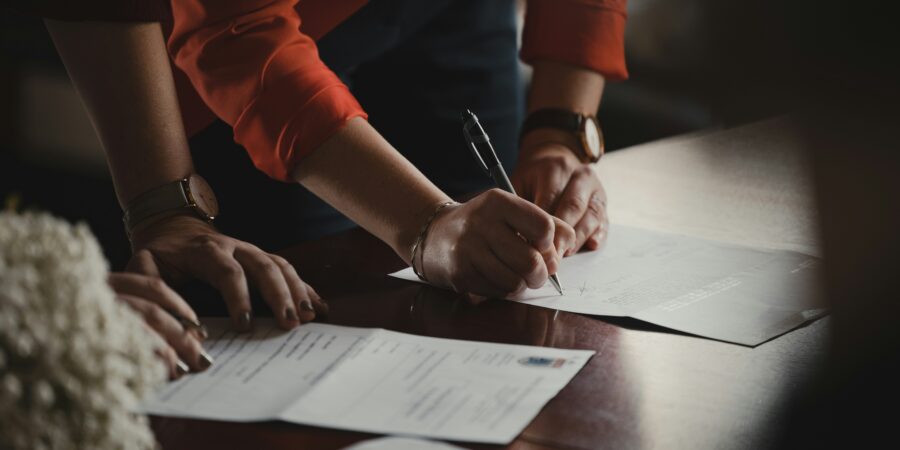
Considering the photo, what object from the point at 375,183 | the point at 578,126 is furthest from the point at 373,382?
the point at 578,126

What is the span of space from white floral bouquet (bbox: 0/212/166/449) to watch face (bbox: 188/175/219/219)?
23.0 inches

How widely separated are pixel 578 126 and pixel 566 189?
0.16 metres

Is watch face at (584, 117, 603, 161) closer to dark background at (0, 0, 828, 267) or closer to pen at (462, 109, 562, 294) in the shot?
pen at (462, 109, 562, 294)

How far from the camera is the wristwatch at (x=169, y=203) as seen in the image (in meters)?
1.07

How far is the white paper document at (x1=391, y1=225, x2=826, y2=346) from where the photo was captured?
945mm

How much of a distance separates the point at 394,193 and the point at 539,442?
0.44m

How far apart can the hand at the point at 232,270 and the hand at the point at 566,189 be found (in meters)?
0.36

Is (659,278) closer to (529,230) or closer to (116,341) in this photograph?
(529,230)

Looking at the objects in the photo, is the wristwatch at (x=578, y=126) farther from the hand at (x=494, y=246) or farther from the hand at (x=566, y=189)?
the hand at (x=494, y=246)

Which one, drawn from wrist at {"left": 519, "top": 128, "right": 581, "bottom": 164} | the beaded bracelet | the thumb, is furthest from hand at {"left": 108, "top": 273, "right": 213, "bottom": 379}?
wrist at {"left": 519, "top": 128, "right": 581, "bottom": 164}

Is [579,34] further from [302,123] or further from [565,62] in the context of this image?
[302,123]

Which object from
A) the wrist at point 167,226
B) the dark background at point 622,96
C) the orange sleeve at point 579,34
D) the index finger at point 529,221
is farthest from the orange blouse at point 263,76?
the dark background at point 622,96

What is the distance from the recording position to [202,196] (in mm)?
1100

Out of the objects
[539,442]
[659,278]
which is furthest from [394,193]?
[539,442]
